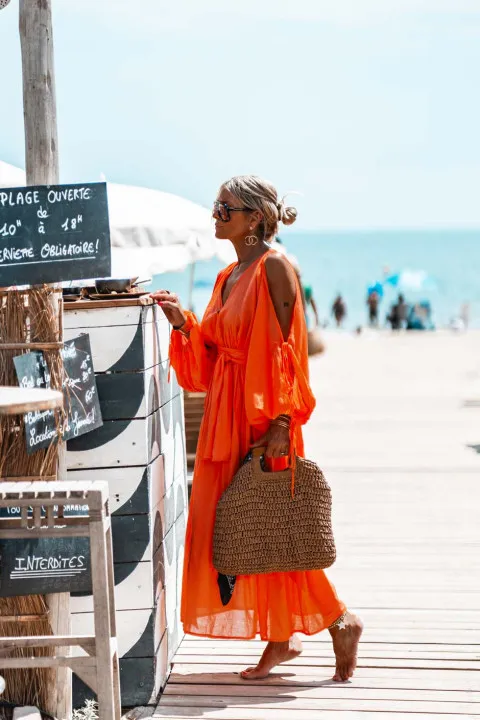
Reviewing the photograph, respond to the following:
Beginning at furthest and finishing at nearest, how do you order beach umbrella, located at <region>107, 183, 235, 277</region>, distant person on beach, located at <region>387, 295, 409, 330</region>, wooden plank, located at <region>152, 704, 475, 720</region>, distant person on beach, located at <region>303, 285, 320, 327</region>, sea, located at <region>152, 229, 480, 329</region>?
1. sea, located at <region>152, 229, 480, 329</region>
2. distant person on beach, located at <region>387, 295, 409, 330</region>
3. beach umbrella, located at <region>107, 183, 235, 277</region>
4. distant person on beach, located at <region>303, 285, 320, 327</region>
5. wooden plank, located at <region>152, 704, 475, 720</region>

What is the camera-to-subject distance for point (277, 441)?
3.79 metres

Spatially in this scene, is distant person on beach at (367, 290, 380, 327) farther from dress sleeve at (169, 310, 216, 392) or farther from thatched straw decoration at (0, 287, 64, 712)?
thatched straw decoration at (0, 287, 64, 712)

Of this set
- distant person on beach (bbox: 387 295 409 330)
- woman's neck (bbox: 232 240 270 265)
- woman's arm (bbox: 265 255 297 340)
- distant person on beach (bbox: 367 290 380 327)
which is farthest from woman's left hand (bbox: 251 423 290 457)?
distant person on beach (bbox: 367 290 380 327)

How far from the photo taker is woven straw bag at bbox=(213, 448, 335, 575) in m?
3.79

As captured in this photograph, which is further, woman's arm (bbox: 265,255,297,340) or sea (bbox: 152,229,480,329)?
sea (bbox: 152,229,480,329)

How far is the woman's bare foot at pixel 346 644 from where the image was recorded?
3.94 metres

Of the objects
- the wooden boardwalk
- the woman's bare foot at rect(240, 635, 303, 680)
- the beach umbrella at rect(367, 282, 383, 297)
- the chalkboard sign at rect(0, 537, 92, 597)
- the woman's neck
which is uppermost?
the woman's neck

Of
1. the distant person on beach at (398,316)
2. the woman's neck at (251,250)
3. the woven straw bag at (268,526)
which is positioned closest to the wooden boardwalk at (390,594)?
the woven straw bag at (268,526)

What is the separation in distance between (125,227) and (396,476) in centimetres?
320

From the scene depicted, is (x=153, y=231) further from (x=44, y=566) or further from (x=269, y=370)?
(x=44, y=566)

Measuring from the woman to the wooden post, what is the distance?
607 millimetres

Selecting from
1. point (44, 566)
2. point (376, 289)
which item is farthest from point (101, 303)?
point (376, 289)

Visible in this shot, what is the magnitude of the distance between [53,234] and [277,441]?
1048 mm

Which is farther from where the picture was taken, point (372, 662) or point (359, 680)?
point (372, 662)
